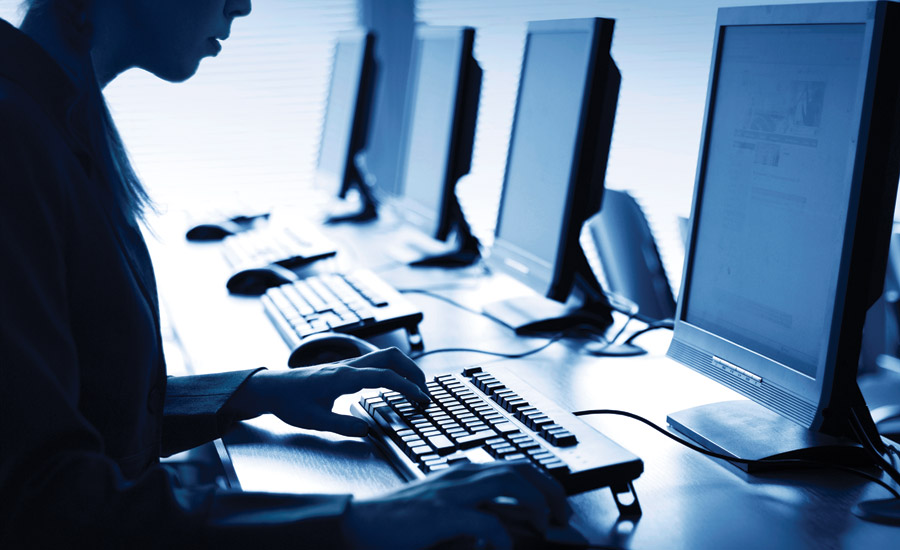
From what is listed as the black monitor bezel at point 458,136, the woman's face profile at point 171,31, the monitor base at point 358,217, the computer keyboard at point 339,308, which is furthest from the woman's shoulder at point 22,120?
the monitor base at point 358,217

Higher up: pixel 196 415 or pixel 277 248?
pixel 277 248

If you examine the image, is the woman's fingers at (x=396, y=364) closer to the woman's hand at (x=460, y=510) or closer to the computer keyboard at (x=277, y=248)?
the woman's hand at (x=460, y=510)

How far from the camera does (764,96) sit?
3.23ft

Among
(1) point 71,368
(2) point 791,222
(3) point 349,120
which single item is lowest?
(1) point 71,368

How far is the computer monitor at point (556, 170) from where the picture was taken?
1.36 metres

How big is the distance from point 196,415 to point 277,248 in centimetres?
101

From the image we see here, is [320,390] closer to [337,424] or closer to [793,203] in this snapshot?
[337,424]

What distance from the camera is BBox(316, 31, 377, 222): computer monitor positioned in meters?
2.47

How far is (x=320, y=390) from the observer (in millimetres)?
1005

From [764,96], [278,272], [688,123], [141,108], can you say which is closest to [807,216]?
[764,96]

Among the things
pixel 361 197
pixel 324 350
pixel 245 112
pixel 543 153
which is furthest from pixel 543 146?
pixel 245 112

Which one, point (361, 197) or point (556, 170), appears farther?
point (361, 197)

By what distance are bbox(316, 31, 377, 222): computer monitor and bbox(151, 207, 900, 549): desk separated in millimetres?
973

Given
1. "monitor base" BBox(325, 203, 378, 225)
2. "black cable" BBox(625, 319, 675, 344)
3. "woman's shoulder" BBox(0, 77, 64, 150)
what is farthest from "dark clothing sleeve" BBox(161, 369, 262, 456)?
"monitor base" BBox(325, 203, 378, 225)
